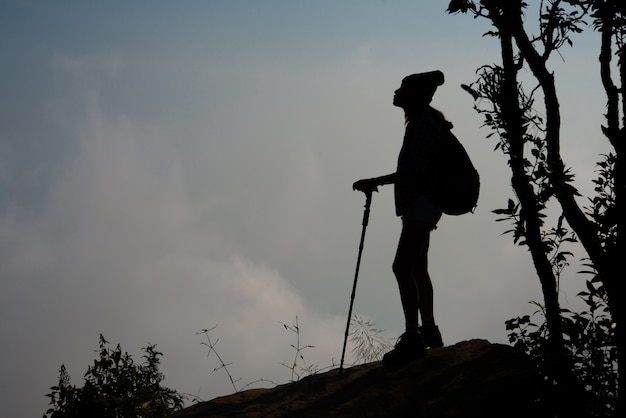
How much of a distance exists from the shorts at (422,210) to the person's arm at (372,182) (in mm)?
A: 288

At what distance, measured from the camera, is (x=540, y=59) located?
25.2ft

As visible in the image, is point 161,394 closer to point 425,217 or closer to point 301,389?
point 301,389

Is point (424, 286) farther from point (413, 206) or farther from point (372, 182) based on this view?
point (372, 182)

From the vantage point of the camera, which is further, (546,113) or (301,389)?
(546,113)

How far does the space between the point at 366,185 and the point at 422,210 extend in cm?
62

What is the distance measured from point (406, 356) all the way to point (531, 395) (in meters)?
1.10

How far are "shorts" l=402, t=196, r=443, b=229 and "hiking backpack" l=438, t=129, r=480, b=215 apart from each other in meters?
0.10

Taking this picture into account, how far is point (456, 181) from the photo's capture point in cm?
679

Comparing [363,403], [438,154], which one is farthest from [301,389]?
[438,154]

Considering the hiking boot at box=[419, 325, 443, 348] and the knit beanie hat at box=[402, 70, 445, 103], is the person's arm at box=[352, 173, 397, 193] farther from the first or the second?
the hiking boot at box=[419, 325, 443, 348]

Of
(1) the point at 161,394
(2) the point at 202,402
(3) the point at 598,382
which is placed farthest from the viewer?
(1) the point at 161,394

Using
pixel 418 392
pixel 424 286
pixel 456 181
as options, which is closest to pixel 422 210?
pixel 456 181

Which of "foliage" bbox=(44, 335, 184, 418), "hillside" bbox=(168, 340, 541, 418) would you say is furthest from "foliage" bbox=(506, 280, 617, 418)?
"foliage" bbox=(44, 335, 184, 418)

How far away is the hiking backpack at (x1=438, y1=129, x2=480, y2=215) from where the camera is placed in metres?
6.77
